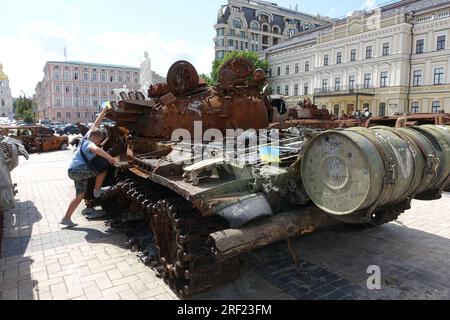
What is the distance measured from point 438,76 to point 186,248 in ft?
128

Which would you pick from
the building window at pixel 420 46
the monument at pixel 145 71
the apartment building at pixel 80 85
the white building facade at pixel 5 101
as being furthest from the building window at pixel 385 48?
the white building facade at pixel 5 101

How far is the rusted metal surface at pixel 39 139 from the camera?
21.2m

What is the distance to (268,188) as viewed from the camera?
3.52 meters

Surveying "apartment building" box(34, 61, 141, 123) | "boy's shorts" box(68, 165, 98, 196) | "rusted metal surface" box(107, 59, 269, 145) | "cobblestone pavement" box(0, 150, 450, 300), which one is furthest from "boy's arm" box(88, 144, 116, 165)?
"apartment building" box(34, 61, 141, 123)

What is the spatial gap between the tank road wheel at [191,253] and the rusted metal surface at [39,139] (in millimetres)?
20150

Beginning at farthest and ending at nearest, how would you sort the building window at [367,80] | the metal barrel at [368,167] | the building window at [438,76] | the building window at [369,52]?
the building window at [367,80], the building window at [369,52], the building window at [438,76], the metal barrel at [368,167]

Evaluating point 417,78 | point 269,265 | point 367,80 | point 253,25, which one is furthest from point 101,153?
point 253,25

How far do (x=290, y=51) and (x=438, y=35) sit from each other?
714 inches

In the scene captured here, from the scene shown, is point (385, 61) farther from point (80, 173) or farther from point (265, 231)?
point (265, 231)

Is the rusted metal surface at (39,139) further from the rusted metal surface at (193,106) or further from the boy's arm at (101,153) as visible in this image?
the boy's arm at (101,153)

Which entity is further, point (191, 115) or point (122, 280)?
point (191, 115)

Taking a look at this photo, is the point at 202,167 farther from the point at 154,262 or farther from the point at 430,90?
the point at 430,90
